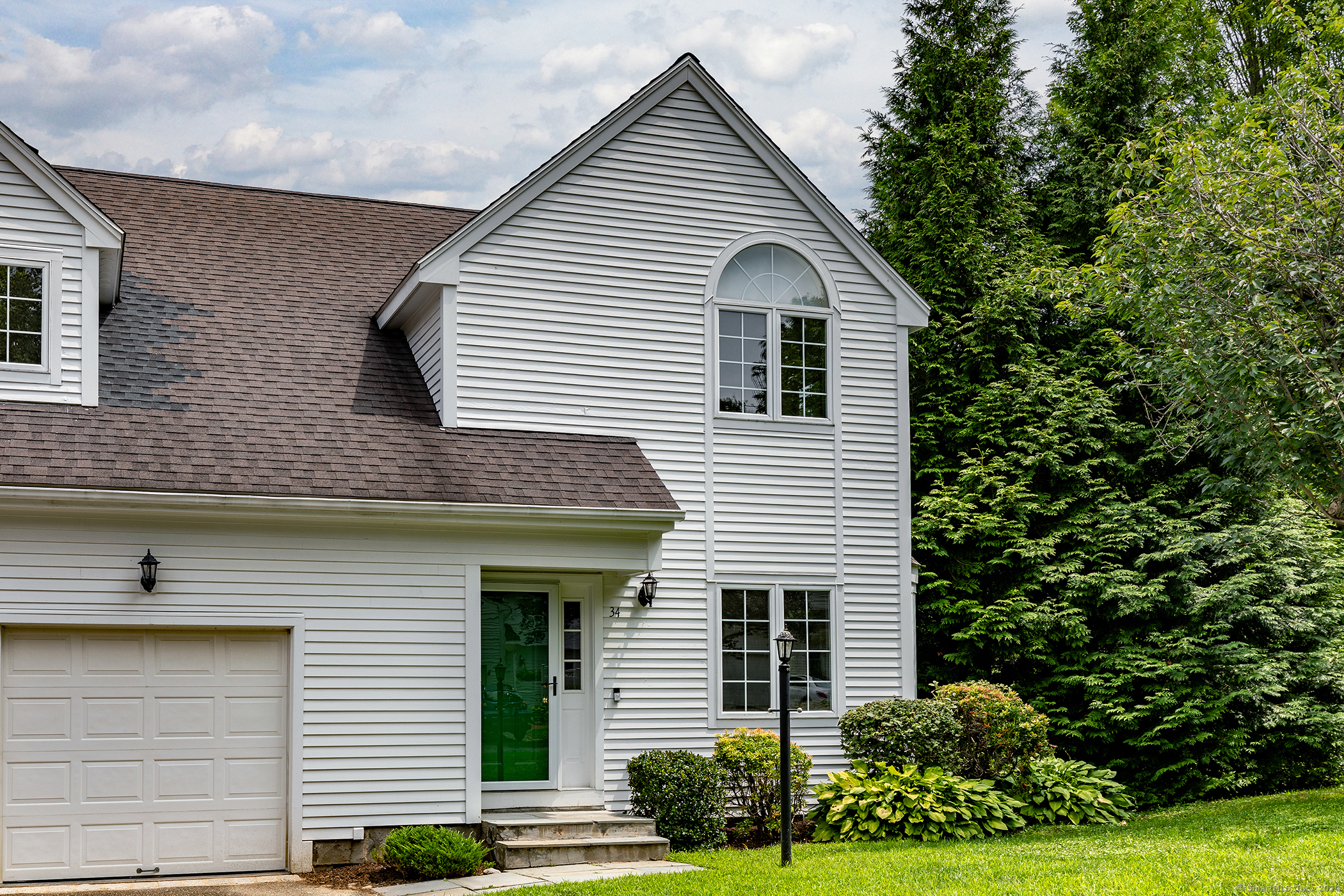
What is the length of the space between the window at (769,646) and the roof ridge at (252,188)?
6042mm

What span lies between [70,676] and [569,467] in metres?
4.72

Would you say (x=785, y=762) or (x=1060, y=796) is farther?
(x=1060, y=796)

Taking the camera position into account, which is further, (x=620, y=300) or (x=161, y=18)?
(x=161, y=18)

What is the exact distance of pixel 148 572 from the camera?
9875 mm

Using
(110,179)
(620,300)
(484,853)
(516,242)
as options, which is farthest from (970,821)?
(110,179)

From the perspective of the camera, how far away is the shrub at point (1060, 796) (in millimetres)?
12617

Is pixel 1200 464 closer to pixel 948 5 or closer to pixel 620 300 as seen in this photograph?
pixel 948 5

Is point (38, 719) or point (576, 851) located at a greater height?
point (38, 719)

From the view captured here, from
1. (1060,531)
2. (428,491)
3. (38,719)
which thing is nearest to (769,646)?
(428,491)

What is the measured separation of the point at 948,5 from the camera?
19609mm

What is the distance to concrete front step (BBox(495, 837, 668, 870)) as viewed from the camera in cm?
1016

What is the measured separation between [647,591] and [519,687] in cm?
161

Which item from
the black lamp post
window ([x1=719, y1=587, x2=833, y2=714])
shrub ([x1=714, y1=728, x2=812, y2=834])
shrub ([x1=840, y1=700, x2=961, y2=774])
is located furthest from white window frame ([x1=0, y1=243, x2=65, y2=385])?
shrub ([x1=840, y1=700, x2=961, y2=774])

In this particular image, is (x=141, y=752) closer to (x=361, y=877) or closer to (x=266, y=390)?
(x=361, y=877)
